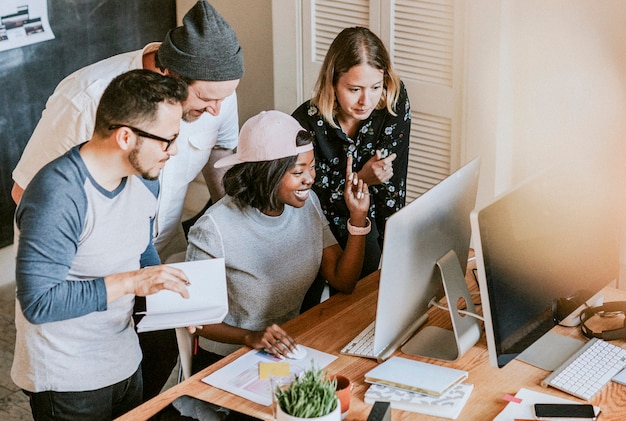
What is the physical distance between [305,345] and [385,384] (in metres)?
0.29

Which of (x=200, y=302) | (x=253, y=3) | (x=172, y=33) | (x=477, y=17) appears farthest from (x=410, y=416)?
(x=253, y=3)

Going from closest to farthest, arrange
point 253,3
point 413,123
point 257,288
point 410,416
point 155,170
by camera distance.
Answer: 1. point 410,416
2. point 155,170
3. point 257,288
4. point 413,123
5. point 253,3

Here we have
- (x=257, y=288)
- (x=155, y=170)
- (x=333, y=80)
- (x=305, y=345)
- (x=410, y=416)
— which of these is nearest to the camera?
(x=410, y=416)

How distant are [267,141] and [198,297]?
50cm

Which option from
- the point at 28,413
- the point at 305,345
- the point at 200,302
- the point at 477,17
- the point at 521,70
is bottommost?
the point at 28,413

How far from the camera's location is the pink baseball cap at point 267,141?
8.04ft

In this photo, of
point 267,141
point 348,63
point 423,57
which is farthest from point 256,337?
point 423,57

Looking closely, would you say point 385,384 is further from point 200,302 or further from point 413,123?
point 413,123

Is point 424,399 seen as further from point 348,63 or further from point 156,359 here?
point 156,359

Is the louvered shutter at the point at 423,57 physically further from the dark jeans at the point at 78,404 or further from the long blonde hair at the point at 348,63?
the dark jeans at the point at 78,404

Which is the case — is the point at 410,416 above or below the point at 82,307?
below

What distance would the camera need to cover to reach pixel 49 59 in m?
4.01

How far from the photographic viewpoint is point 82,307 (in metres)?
2.00

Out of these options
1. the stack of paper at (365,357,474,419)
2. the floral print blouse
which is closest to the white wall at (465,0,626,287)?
the floral print blouse
